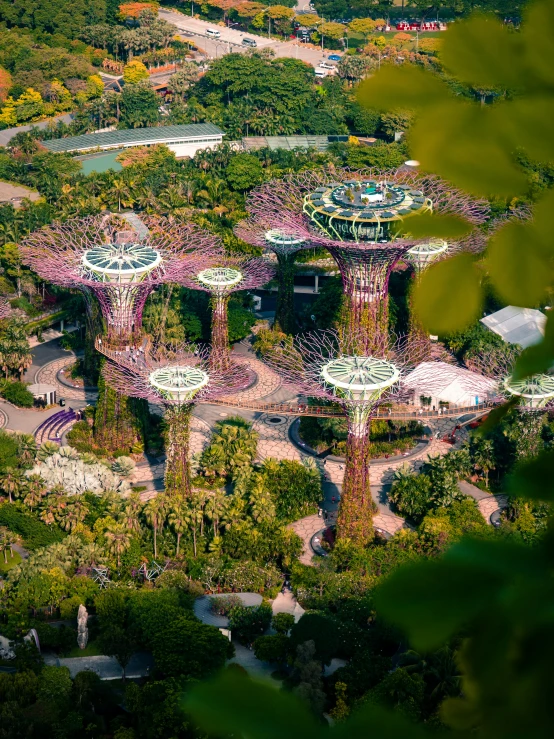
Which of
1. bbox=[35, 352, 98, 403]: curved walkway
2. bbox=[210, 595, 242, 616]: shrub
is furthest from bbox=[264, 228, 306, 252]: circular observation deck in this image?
bbox=[210, 595, 242, 616]: shrub

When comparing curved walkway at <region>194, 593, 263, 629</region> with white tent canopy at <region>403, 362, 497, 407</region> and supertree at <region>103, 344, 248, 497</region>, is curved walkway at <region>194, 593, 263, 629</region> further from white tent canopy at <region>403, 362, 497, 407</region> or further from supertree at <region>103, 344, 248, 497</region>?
white tent canopy at <region>403, 362, 497, 407</region>

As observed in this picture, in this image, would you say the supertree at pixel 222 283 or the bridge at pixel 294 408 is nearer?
the bridge at pixel 294 408

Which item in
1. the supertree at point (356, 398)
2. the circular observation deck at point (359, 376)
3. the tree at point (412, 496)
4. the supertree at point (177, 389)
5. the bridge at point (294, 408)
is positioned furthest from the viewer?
the bridge at point (294, 408)

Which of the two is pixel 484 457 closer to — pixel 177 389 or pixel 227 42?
pixel 177 389

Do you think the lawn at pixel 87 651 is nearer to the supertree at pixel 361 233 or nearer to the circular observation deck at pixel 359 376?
the circular observation deck at pixel 359 376

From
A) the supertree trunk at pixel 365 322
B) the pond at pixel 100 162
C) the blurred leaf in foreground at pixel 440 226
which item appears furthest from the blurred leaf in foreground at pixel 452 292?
the pond at pixel 100 162

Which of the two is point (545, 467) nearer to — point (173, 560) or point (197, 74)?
point (173, 560)

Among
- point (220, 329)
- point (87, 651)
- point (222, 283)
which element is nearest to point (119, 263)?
point (222, 283)
